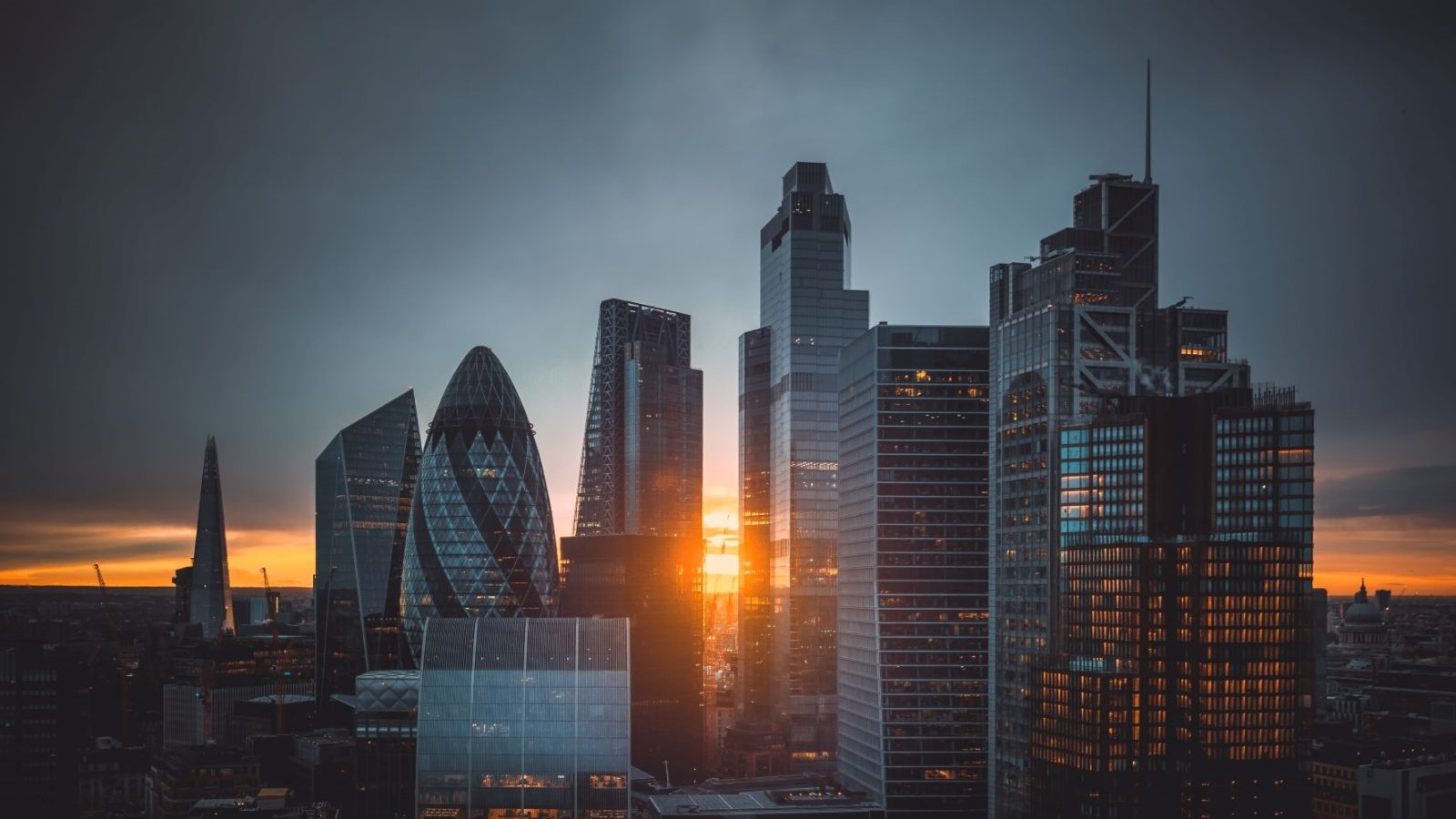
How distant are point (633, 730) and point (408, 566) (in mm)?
41952

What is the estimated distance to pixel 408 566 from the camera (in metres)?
142

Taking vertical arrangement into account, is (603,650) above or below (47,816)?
above

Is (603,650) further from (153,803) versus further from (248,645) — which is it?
(248,645)

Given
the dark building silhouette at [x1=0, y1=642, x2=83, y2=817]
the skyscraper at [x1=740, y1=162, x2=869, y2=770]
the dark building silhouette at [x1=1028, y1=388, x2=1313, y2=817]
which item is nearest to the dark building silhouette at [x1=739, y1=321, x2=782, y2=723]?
the skyscraper at [x1=740, y1=162, x2=869, y2=770]

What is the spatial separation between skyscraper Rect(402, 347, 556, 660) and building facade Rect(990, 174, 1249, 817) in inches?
2304

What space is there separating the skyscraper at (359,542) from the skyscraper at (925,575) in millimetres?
85002

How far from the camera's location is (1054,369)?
9669cm

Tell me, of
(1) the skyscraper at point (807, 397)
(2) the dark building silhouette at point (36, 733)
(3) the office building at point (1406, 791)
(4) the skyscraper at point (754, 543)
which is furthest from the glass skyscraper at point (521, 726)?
(4) the skyscraper at point (754, 543)

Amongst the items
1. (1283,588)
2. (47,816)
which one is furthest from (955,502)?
(47,816)

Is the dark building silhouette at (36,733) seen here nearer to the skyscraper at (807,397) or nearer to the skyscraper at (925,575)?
the skyscraper at (925,575)

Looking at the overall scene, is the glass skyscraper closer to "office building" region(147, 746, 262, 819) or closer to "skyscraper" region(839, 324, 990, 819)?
"skyscraper" region(839, 324, 990, 819)

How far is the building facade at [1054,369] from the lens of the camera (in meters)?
96.5

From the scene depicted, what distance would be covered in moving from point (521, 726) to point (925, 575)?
41.3 m

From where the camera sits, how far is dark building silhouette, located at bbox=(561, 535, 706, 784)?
166375mm
